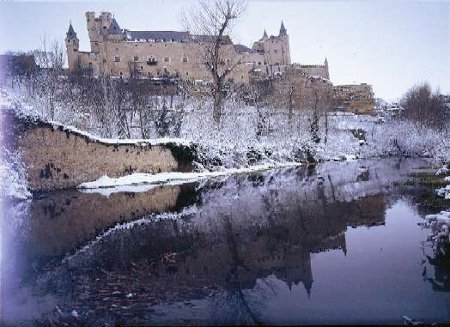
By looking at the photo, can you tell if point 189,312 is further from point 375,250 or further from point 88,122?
point 88,122

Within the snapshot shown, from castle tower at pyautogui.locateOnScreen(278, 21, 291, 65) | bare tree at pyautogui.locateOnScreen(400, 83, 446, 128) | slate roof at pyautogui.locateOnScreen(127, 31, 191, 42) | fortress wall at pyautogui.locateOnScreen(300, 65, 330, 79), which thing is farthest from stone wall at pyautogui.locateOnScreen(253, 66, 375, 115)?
castle tower at pyautogui.locateOnScreen(278, 21, 291, 65)

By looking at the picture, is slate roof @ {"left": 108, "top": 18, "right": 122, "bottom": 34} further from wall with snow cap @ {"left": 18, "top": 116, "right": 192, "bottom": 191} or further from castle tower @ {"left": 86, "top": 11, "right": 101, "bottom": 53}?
wall with snow cap @ {"left": 18, "top": 116, "right": 192, "bottom": 191}

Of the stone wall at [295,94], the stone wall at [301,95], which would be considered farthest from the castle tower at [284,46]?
the stone wall at [295,94]

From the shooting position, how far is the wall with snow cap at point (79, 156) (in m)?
18.9

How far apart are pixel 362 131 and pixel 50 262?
1822 inches

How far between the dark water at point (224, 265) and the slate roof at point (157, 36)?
61.1 m

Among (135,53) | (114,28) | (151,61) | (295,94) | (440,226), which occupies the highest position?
(114,28)

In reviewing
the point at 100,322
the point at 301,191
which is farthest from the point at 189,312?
the point at 301,191

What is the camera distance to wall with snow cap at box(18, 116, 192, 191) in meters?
18.9

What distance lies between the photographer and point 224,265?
22.9 ft

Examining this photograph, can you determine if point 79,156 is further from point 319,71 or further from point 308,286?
point 319,71

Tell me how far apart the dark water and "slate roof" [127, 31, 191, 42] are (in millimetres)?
61110

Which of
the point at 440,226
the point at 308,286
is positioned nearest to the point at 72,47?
the point at 440,226

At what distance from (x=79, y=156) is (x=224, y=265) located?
51.0 ft
